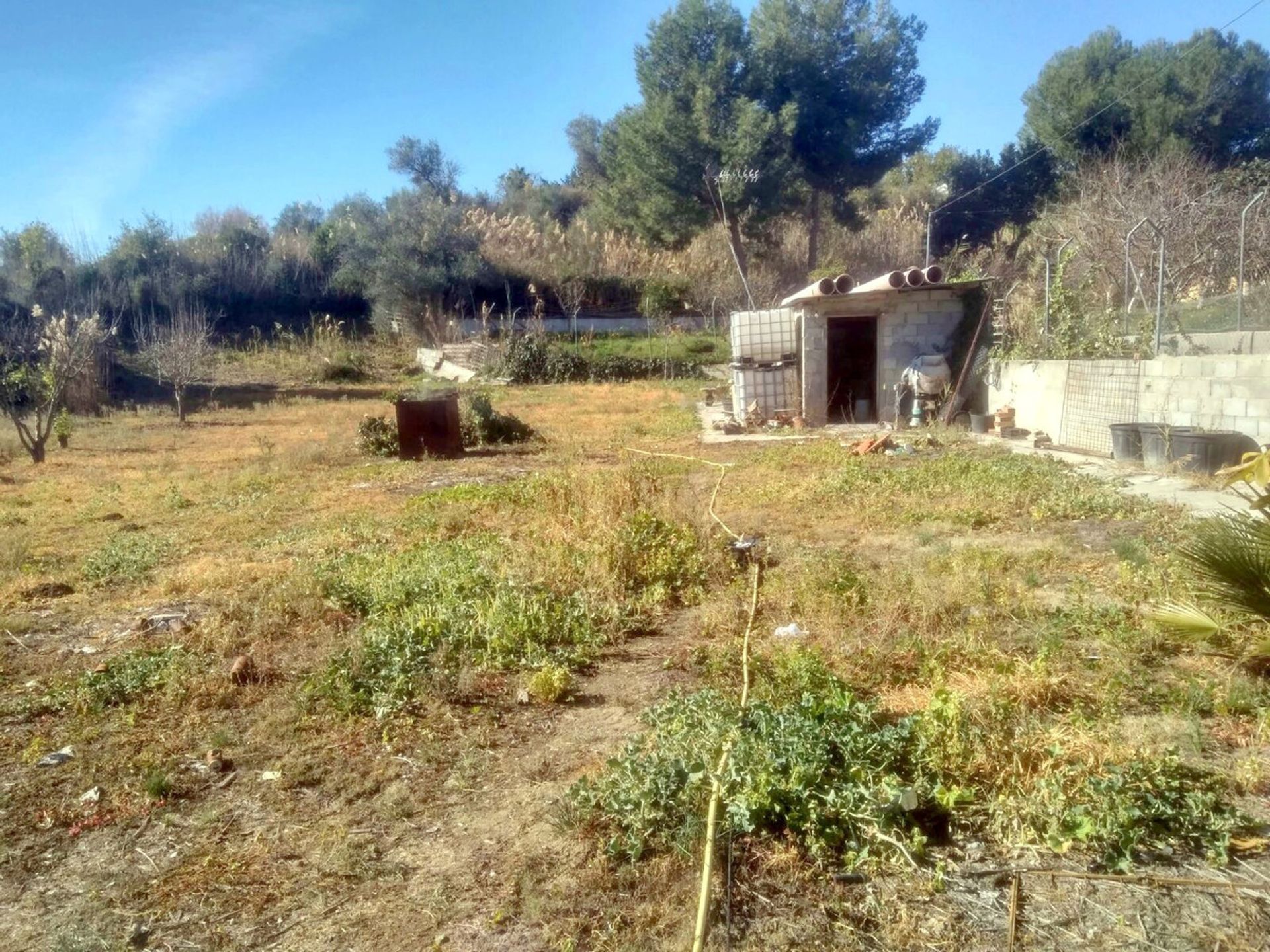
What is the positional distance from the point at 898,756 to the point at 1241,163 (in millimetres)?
27239

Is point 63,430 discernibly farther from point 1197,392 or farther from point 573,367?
point 1197,392

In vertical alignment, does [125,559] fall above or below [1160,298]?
below

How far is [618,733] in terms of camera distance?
171 inches

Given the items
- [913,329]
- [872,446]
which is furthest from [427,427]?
[913,329]

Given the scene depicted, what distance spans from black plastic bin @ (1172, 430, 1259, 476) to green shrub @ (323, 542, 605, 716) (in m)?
7.16

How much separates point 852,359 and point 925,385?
2.94m

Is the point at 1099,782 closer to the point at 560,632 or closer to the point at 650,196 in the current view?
the point at 560,632

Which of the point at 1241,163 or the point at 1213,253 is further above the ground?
the point at 1241,163

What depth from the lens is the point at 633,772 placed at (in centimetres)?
345

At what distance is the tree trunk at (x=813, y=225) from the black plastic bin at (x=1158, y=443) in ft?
61.9

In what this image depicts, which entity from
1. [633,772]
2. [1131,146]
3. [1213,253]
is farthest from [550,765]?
[1131,146]

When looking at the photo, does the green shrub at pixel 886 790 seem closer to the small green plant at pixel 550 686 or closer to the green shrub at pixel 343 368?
the small green plant at pixel 550 686

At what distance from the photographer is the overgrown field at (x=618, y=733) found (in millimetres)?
3045

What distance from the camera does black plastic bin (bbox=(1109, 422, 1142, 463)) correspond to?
35.1 ft
